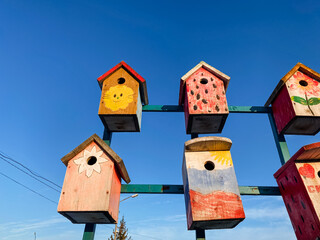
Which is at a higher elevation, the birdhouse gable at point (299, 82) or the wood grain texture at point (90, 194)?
the birdhouse gable at point (299, 82)

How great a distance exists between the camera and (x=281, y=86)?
3697 millimetres

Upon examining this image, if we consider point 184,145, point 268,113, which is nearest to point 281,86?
point 268,113

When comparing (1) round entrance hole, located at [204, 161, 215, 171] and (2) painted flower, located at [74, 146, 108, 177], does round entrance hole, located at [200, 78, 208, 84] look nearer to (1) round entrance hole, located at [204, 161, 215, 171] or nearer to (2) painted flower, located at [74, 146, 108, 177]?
(1) round entrance hole, located at [204, 161, 215, 171]

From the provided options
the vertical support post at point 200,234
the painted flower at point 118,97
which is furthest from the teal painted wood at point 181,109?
the vertical support post at point 200,234

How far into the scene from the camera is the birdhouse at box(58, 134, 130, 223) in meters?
2.56

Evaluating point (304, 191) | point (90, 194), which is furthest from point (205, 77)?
point (90, 194)

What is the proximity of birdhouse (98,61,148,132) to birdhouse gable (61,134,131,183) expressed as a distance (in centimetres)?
43

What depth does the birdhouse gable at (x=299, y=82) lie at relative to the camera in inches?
142

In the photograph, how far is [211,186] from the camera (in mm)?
2625

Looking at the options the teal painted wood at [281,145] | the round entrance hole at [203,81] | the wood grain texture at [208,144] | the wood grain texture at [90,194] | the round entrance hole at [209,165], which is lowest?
the wood grain texture at [90,194]

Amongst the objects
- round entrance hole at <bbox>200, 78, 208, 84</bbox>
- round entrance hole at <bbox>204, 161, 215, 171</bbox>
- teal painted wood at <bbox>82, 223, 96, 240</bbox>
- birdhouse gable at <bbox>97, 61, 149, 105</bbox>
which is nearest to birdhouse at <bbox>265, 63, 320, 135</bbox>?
round entrance hole at <bbox>200, 78, 208, 84</bbox>

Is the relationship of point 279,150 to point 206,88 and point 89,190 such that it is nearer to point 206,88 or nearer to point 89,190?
point 206,88

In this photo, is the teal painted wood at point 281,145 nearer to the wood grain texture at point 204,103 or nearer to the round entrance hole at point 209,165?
the wood grain texture at point 204,103

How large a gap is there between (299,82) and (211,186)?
2.46 meters
